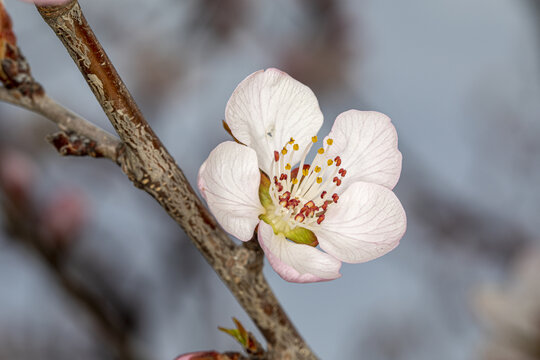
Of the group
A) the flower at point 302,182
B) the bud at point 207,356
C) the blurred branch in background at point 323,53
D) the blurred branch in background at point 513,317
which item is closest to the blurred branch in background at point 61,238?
the bud at point 207,356

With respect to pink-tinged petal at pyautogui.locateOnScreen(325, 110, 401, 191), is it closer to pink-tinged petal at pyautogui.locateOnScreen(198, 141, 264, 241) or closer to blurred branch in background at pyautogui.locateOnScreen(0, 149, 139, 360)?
pink-tinged petal at pyautogui.locateOnScreen(198, 141, 264, 241)

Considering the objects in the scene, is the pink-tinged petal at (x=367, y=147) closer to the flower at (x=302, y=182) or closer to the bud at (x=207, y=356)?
the flower at (x=302, y=182)

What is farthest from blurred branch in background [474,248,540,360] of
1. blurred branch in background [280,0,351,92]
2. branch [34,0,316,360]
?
blurred branch in background [280,0,351,92]

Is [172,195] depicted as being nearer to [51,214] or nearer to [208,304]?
[51,214]

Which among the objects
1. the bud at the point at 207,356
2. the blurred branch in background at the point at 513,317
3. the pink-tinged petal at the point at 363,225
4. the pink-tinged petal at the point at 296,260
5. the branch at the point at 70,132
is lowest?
the blurred branch in background at the point at 513,317

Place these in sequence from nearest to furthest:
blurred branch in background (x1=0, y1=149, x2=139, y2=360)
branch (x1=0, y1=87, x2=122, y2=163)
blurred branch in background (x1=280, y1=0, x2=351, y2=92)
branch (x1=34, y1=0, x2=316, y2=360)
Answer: branch (x1=34, y1=0, x2=316, y2=360), branch (x1=0, y1=87, x2=122, y2=163), blurred branch in background (x1=0, y1=149, x2=139, y2=360), blurred branch in background (x1=280, y1=0, x2=351, y2=92)

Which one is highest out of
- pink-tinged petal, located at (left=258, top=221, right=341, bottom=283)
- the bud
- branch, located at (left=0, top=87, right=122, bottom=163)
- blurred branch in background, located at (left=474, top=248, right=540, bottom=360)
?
branch, located at (left=0, top=87, right=122, bottom=163)

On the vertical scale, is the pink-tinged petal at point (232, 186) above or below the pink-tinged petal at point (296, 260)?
above
